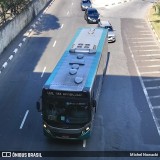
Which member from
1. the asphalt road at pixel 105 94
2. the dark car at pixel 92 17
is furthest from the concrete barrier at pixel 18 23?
the dark car at pixel 92 17

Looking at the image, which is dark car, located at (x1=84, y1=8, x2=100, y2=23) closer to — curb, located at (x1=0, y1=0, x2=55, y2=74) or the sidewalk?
curb, located at (x1=0, y1=0, x2=55, y2=74)

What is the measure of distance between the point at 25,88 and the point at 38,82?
1.31 metres

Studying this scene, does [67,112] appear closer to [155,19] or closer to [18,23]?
[18,23]

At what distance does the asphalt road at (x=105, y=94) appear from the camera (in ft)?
63.8

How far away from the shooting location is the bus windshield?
17938mm

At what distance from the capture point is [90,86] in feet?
60.2

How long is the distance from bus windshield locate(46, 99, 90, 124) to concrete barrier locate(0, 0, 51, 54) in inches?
639

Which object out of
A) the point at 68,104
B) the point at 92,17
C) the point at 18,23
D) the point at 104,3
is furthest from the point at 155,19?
the point at 68,104

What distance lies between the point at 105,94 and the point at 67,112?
740 cm

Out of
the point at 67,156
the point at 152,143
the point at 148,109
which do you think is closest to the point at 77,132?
the point at 67,156

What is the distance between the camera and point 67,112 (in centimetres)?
1803

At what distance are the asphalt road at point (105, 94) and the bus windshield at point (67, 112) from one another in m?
1.57

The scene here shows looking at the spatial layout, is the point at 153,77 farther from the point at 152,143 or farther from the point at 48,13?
the point at 48,13

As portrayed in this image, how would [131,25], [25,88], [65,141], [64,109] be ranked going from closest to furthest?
[64,109] → [65,141] → [25,88] → [131,25]
